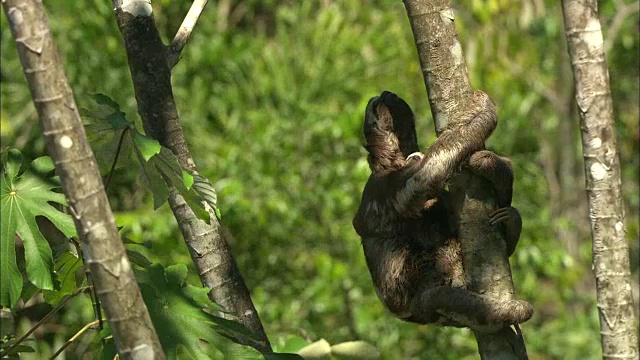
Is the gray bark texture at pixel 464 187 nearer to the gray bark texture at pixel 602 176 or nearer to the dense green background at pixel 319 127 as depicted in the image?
the gray bark texture at pixel 602 176

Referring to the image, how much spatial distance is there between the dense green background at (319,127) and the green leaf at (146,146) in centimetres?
399

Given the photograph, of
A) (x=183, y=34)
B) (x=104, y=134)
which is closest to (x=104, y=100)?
(x=104, y=134)

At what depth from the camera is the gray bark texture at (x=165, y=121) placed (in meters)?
4.06

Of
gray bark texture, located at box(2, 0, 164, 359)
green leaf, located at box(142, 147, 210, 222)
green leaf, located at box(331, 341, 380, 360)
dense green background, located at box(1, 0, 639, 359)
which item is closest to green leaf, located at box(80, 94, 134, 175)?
green leaf, located at box(142, 147, 210, 222)

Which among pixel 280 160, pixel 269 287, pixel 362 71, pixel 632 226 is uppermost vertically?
pixel 362 71

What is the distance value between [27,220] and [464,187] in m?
1.65

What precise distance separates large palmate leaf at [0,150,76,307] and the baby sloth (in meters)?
1.51

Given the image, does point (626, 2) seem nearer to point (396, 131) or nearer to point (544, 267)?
point (544, 267)

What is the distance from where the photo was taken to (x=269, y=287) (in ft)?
29.9

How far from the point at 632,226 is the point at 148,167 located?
30.4ft

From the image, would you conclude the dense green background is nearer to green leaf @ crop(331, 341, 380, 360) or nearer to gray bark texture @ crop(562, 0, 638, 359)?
green leaf @ crop(331, 341, 380, 360)

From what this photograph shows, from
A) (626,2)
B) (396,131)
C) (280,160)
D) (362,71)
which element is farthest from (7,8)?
(626,2)

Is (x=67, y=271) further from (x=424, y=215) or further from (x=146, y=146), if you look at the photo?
(x=424, y=215)

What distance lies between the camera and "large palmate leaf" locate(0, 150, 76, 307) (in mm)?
3146
